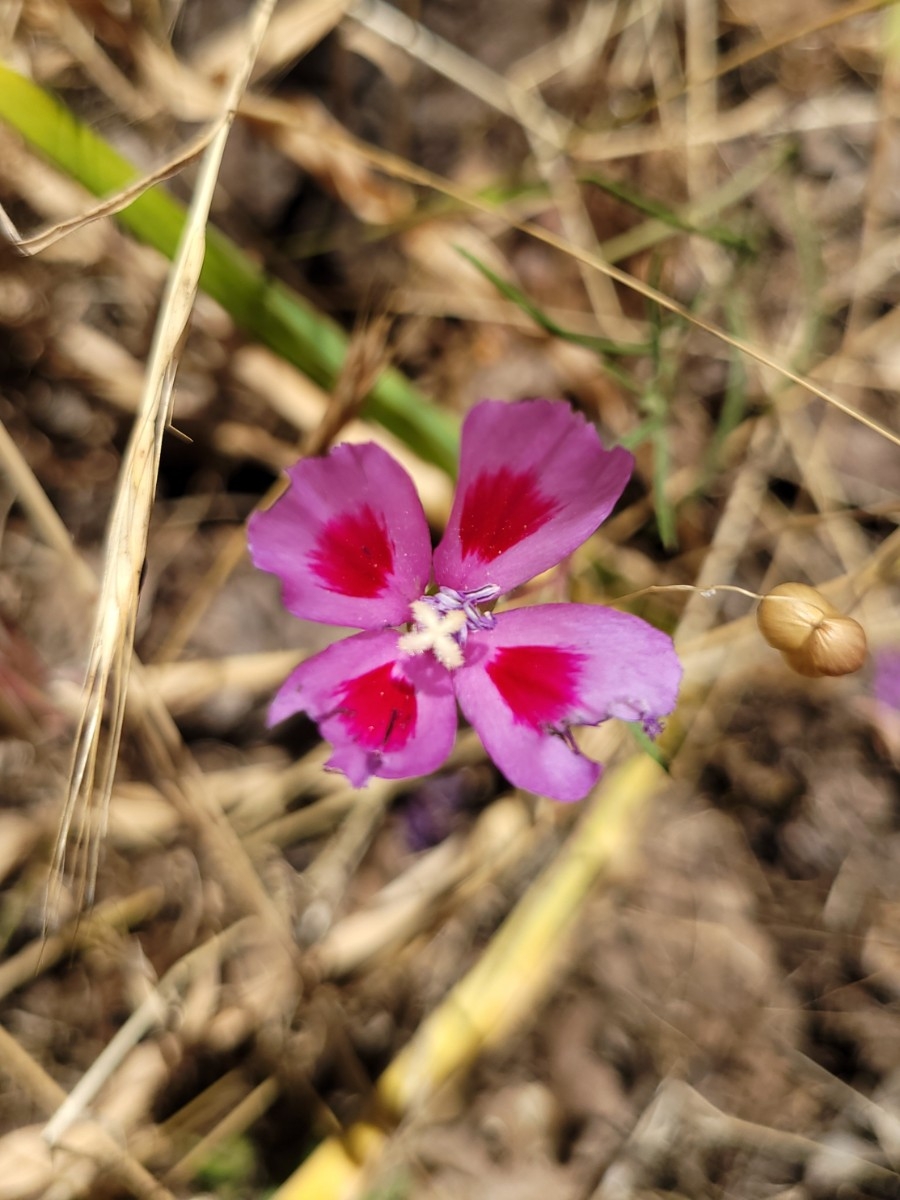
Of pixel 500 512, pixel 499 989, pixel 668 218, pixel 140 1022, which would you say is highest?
pixel 668 218

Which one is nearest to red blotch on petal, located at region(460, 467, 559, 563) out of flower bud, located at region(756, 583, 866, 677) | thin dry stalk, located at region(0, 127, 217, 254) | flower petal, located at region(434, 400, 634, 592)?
flower petal, located at region(434, 400, 634, 592)

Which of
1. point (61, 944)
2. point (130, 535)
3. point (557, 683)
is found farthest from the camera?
point (61, 944)

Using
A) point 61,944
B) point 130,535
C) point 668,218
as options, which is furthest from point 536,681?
point 61,944

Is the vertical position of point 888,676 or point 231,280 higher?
point 231,280

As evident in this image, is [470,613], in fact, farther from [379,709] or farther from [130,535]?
[130,535]

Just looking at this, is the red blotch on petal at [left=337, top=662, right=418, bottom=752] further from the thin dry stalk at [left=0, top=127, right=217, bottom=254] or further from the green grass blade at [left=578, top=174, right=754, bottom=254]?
the green grass blade at [left=578, top=174, right=754, bottom=254]

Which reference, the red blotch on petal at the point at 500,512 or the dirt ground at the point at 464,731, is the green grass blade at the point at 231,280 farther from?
the red blotch on petal at the point at 500,512

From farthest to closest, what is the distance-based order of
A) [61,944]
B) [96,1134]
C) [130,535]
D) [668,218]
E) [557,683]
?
[61,944]
[96,1134]
[668,218]
[557,683]
[130,535]
